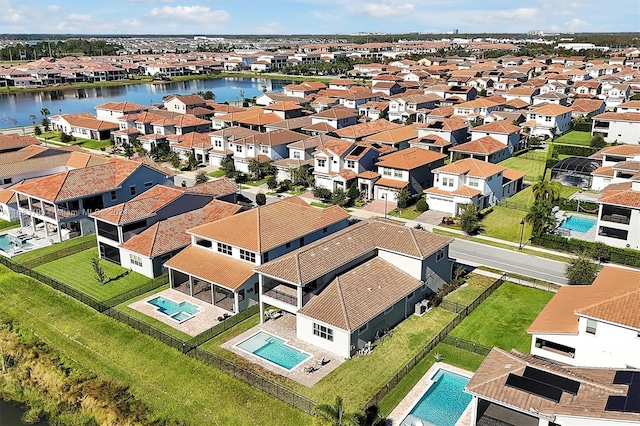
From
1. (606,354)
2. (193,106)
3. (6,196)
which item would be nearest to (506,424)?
(606,354)

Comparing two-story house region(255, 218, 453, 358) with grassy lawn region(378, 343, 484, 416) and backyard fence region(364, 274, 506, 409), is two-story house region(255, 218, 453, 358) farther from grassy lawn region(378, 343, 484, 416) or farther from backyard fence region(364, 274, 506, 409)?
grassy lawn region(378, 343, 484, 416)

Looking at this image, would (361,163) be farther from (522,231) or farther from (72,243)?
(72,243)

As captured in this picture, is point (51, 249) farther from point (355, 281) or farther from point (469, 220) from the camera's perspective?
point (469, 220)

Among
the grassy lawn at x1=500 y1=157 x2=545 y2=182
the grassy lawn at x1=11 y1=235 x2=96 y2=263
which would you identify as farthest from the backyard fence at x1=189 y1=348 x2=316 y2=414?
the grassy lawn at x1=500 y1=157 x2=545 y2=182

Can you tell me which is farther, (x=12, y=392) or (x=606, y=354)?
(x=12, y=392)

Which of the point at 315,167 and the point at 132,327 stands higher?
the point at 315,167
